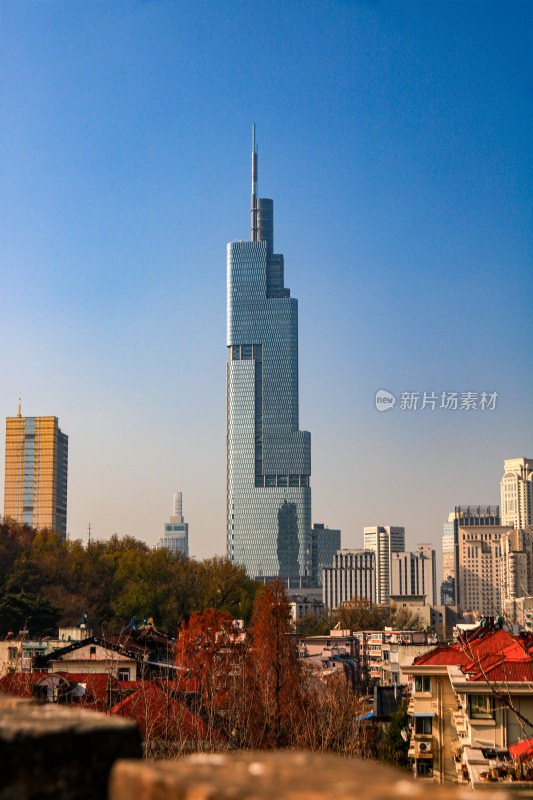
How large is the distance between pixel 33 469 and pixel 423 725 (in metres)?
163

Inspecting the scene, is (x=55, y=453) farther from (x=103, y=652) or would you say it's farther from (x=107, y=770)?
(x=107, y=770)

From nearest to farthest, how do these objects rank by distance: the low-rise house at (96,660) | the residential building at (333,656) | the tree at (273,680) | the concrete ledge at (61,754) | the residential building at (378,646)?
the concrete ledge at (61,754), the tree at (273,680), the low-rise house at (96,660), the residential building at (333,656), the residential building at (378,646)

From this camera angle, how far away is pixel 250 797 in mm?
1770

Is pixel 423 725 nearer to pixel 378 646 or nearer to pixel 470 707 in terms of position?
pixel 470 707

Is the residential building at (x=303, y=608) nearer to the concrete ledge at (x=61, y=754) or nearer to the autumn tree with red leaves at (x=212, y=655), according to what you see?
the autumn tree with red leaves at (x=212, y=655)

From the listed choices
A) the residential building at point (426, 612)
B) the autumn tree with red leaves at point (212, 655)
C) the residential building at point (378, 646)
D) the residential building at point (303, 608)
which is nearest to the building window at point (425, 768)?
the autumn tree with red leaves at point (212, 655)

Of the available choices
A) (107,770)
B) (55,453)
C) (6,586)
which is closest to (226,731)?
→ (107,770)

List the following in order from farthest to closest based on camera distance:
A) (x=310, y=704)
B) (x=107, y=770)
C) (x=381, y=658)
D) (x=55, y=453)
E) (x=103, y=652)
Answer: (x=55, y=453)
(x=381, y=658)
(x=103, y=652)
(x=310, y=704)
(x=107, y=770)

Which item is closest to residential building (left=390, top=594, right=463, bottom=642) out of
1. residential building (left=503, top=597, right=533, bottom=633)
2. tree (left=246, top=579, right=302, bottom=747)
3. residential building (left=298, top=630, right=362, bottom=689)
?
residential building (left=298, top=630, right=362, bottom=689)

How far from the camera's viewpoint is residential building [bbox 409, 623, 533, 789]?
15.3 meters

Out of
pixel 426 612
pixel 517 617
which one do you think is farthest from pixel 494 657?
pixel 426 612

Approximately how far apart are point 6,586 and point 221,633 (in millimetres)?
32306

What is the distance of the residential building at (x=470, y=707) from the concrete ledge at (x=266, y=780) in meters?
10.1

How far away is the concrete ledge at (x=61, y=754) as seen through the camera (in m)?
2.20
